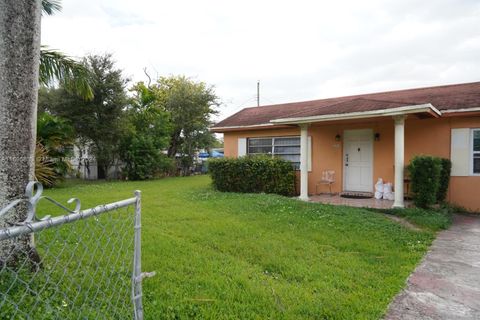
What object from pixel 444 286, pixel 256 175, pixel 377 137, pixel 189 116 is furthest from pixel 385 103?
pixel 189 116

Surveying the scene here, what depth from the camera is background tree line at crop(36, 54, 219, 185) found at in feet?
40.5

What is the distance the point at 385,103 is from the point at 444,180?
8.88 feet

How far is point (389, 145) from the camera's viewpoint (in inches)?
397

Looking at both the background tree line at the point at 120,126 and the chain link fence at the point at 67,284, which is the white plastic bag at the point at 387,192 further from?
the background tree line at the point at 120,126

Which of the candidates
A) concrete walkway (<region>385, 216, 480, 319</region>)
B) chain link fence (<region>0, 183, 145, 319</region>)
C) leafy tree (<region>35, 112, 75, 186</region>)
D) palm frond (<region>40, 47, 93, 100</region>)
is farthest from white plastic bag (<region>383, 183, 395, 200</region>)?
leafy tree (<region>35, 112, 75, 186</region>)

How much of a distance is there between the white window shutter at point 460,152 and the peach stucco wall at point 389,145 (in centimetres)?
13

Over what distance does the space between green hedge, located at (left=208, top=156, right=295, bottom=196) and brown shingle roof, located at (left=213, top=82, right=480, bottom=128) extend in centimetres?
189

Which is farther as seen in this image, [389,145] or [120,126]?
[120,126]

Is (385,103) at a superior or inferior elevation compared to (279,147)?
superior

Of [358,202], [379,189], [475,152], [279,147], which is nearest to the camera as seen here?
[475,152]

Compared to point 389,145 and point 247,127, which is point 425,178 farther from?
point 247,127

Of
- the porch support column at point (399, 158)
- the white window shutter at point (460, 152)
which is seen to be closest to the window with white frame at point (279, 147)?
the porch support column at point (399, 158)

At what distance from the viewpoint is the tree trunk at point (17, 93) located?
282 centimetres

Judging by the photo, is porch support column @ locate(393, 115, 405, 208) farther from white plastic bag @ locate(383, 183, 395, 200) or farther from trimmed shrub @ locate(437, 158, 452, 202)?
white plastic bag @ locate(383, 183, 395, 200)
